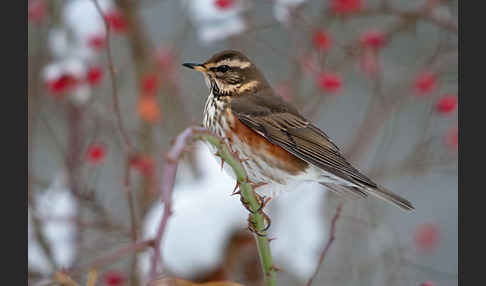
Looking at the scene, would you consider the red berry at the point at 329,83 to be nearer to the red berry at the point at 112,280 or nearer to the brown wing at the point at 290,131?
the brown wing at the point at 290,131

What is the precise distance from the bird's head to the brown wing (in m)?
0.07

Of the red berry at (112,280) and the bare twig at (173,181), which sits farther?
the red berry at (112,280)

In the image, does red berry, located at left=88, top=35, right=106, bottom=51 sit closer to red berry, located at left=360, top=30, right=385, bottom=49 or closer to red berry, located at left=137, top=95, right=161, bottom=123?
red berry, located at left=137, top=95, right=161, bottom=123

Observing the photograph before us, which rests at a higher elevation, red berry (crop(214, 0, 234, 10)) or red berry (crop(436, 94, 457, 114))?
red berry (crop(214, 0, 234, 10))

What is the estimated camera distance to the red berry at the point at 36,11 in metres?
3.53

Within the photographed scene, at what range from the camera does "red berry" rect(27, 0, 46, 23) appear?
139 inches

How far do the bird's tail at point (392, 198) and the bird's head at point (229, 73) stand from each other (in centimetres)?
75

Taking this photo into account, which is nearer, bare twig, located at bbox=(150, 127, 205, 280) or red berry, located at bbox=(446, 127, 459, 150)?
bare twig, located at bbox=(150, 127, 205, 280)

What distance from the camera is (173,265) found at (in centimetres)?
319

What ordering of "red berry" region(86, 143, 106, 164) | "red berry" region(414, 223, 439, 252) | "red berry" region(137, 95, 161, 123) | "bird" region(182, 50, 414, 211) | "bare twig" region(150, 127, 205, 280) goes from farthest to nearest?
1. "red berry" region(414, 223, 439, 252)
2. "red berry" region(137, 95, 161, 123)
3. "red berry" region(86, 143, 106, 164)
4. "bird" region(182, 50, 414, 211)
5. "bare twig" region(150, 127, 205, 280)

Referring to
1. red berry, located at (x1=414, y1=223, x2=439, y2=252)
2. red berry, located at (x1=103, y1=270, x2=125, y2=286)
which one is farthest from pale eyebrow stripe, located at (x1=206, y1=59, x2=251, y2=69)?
red berry, located at (x1=414, y1=223, x2=439, y2=252)

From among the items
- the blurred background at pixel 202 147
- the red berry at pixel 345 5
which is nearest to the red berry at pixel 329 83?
the blurred background at pixel 202 147

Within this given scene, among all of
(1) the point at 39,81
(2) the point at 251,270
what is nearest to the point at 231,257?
(2) the point at 251,270

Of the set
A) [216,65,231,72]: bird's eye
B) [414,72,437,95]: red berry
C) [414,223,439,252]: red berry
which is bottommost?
[414,223,439,252]: red berry
